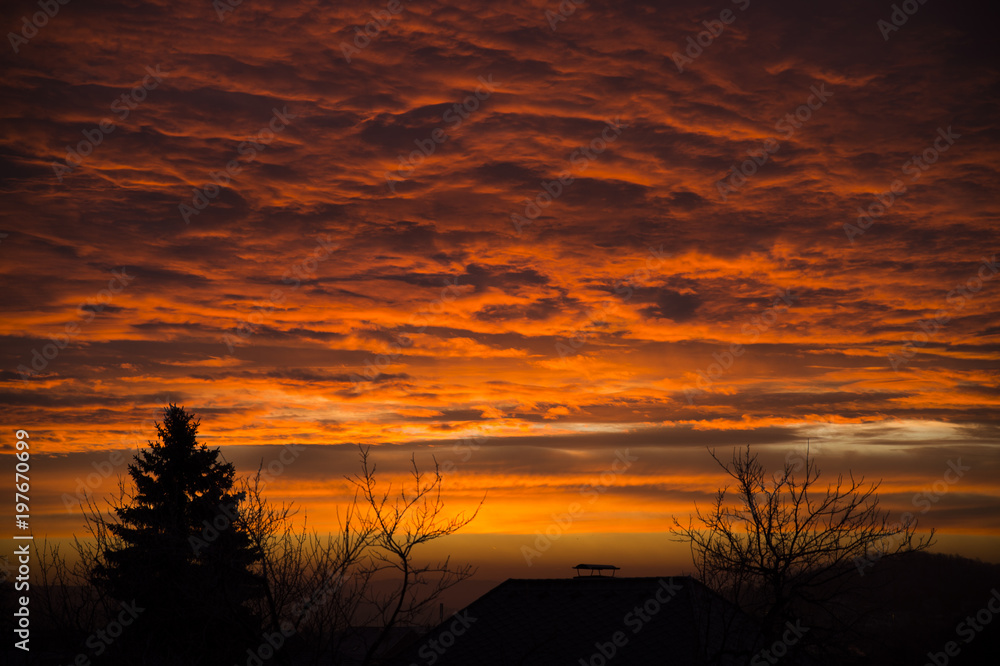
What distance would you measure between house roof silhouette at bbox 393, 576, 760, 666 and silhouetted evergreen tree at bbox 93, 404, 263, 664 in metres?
6.63

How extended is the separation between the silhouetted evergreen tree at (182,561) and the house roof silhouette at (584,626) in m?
6.63

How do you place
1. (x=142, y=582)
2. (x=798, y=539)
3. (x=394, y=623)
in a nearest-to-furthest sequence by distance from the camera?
(x=394, y=623), (x=798, y=539), (x=142, y=582)

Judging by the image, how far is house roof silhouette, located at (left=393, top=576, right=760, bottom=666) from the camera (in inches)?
810

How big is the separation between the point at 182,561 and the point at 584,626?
486 inches

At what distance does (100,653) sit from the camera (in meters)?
15.9

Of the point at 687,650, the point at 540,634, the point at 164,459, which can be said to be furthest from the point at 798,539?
the point at 164,459

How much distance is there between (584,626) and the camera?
73.5ft

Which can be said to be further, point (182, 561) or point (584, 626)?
point (584, 626)

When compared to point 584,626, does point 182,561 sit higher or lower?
higher

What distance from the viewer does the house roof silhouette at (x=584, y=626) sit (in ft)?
67.5

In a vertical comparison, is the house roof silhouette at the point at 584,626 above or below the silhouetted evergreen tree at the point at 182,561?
below

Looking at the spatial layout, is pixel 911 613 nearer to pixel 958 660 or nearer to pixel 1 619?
pixel 958 660

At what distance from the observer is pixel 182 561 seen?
15.2 meters

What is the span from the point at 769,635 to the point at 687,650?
6666 millimetres
